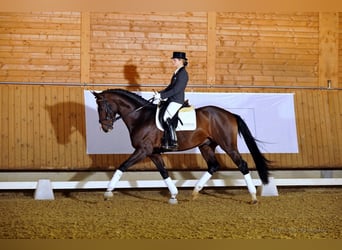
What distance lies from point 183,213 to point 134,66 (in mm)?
4120

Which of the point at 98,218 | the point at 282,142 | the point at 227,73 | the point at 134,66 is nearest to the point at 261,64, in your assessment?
the point at 227,73

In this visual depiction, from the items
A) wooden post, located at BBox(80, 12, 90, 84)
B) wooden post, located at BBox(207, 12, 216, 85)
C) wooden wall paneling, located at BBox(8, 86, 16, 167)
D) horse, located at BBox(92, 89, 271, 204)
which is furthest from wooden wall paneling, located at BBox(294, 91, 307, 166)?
wooden wall paneling, located at BBox(8, 86, 16, 167)

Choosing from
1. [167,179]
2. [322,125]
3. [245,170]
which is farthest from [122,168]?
[322,125]

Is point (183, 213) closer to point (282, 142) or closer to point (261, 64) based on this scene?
point (282, 142)

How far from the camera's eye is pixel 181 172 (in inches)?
370

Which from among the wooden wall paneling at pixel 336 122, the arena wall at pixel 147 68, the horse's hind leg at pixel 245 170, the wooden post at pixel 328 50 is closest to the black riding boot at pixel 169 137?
the horse's hind leg at pixel 245 170

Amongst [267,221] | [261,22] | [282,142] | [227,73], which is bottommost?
[267,221]

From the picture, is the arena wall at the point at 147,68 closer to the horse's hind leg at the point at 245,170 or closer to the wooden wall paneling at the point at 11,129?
the wooden wall paneling at the point at 11,129

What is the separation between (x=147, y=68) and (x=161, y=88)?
43cm

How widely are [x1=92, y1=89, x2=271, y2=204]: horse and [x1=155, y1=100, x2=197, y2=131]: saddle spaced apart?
0.24ft

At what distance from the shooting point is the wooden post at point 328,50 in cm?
1024

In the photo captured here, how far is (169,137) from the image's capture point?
7.26m

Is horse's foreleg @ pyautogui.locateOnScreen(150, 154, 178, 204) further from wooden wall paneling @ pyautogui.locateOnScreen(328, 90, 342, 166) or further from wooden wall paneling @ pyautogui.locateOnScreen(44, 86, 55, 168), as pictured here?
wooden wall paneling @ pyautogui.locateOnScreen(328, 90, 342, 166)

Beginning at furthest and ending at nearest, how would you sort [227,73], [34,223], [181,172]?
[227,73] < [181,172] < [34,223]
